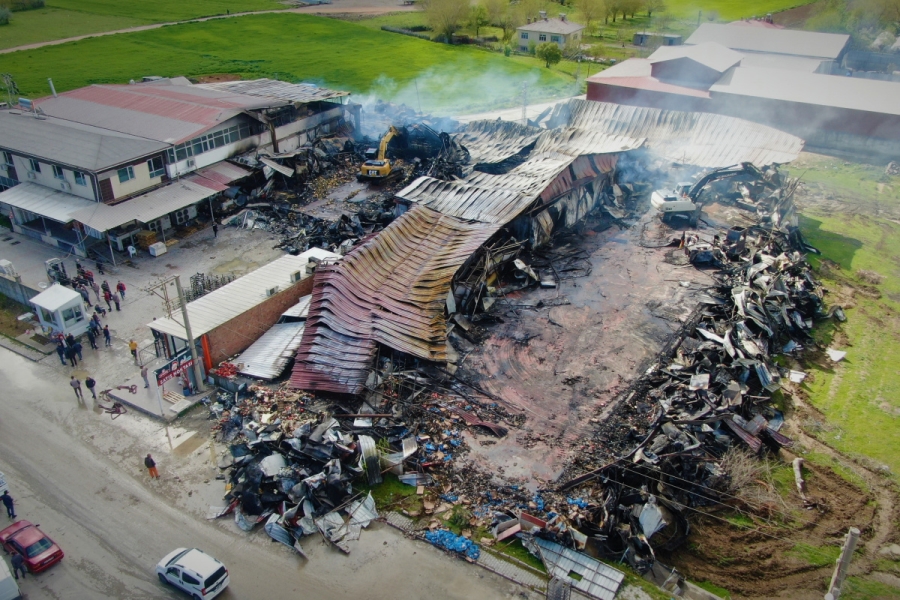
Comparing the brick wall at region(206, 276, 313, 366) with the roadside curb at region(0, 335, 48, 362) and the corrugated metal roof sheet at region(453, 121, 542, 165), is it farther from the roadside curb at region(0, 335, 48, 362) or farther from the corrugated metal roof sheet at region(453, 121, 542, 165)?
the corrugated metal roof sheet at region(453, 121, 542, 165)

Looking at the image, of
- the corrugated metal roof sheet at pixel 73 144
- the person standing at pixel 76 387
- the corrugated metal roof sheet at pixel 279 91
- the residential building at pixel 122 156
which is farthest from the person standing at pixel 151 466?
the corrugated metal roof sheet at pixel 279 91

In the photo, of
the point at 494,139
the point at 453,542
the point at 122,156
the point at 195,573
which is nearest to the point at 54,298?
the point at 122,156

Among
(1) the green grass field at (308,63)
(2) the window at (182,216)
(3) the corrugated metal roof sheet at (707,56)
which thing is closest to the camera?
(2) the window at (182,216)

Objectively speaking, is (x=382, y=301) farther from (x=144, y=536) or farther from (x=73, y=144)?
(x=73, y=144)

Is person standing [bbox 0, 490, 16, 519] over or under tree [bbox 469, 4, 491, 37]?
under

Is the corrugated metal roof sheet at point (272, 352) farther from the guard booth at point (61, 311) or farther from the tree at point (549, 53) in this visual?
the tree at point (549, 53)

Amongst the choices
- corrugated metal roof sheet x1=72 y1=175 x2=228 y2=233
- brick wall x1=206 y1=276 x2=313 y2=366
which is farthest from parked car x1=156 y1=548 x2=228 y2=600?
corrugated metal roof sheet x1=72 y1=175 x2=228 y2=233

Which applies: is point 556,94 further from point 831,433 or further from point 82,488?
point 82,488
